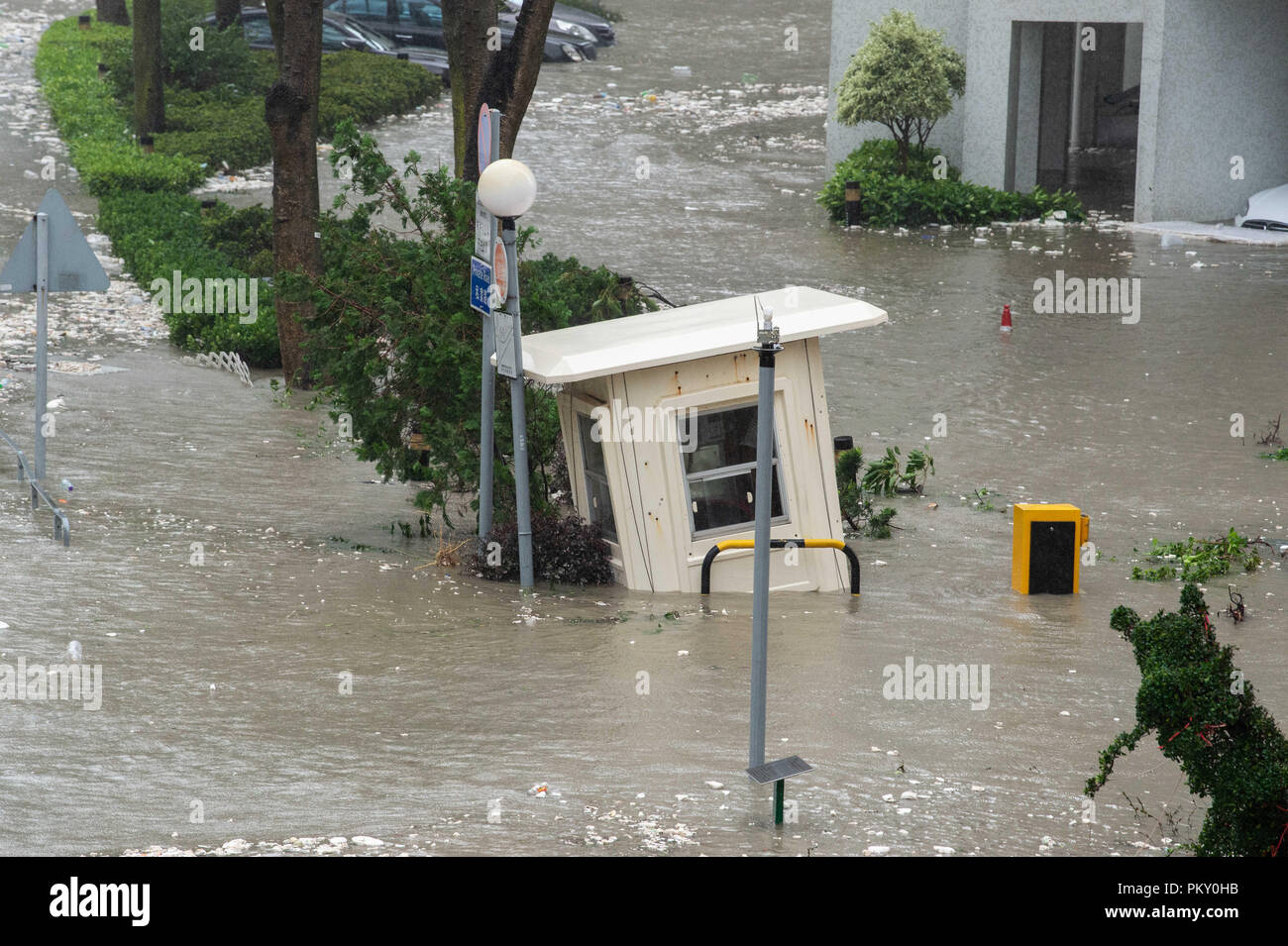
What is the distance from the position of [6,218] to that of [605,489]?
15.9 meters

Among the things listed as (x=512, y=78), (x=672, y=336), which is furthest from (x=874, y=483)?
(x=512, y=78)

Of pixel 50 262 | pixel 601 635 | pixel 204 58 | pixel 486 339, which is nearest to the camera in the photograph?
pixel 601 635

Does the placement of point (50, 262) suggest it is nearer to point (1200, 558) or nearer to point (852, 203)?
point (1200, 558)

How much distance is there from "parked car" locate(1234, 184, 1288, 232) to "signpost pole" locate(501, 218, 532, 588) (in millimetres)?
18522

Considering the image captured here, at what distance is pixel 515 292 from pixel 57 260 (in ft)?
10.5

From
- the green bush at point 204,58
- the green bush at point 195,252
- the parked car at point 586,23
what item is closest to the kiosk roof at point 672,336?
the green bush at point 195,252

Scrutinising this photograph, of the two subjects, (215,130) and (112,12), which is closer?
(215,130)

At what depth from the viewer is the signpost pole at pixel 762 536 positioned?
19.4ft

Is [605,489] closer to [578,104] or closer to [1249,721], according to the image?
[1249,721]

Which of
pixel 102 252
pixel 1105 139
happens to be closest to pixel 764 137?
pixel 1105 139

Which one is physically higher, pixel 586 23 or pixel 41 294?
pixel 586 23

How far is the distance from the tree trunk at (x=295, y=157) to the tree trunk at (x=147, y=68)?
1177 centimetres

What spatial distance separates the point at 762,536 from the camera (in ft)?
19.9

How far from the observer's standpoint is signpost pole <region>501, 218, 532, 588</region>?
29.5 ft
